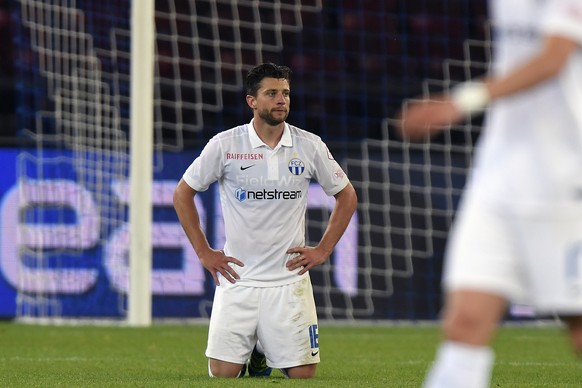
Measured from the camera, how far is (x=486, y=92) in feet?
12.1

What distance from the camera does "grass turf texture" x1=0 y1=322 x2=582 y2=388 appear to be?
6.95m

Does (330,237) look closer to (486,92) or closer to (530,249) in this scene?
(530,249)

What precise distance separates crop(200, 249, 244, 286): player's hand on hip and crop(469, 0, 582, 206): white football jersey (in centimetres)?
348

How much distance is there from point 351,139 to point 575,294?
10.2 metres

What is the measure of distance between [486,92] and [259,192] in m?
3.81

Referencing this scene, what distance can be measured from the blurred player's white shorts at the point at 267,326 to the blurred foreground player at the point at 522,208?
133 inches

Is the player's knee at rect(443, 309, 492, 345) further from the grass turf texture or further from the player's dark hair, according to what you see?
the player's dark hair

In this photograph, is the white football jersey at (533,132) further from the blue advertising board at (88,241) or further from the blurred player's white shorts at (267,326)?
the blue advertising board at (88,241)

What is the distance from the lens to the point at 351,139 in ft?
46.2

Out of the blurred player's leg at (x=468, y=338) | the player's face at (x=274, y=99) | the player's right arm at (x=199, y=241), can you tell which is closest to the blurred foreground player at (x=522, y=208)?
the blurred player's leg at (x=468, y=338)

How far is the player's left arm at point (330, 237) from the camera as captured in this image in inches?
290

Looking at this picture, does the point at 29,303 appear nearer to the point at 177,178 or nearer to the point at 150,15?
the point at 177,178

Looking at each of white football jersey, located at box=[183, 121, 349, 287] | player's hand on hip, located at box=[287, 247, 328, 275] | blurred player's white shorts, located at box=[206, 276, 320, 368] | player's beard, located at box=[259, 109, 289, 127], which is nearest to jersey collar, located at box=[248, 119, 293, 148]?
white football jersey, located at box=[183, 121, 349, 287]

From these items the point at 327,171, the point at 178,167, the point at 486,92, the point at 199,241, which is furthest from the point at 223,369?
the point at 178,167
